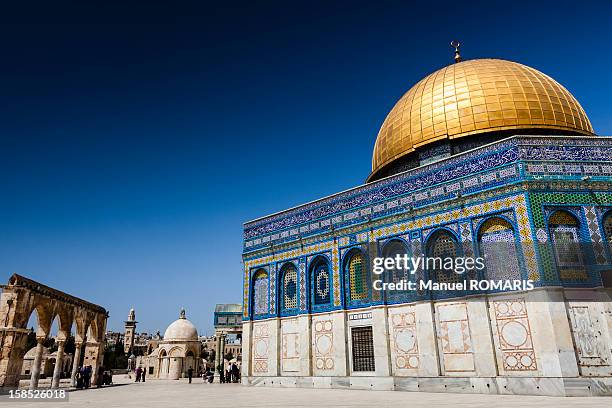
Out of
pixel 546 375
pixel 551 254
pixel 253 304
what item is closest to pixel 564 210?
pixel 551 254

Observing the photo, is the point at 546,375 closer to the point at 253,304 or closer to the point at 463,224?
the point at 463,224

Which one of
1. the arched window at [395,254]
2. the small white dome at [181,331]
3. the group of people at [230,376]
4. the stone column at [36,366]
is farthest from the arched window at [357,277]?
the small white dome at [181,331]

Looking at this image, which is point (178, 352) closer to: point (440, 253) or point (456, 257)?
point (440, 253)

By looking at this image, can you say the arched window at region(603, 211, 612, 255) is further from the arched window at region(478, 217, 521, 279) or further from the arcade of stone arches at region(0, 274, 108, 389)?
the arcade of stone arches at region(0, 274, 108, 389)

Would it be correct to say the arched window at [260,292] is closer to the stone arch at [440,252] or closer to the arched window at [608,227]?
the stone arch at [440,252]

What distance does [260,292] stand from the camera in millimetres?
18578

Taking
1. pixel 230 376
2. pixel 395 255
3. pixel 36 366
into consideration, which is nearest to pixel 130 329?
pixel 230 376

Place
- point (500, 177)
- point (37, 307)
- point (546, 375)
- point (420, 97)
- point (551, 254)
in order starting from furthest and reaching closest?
point (420, 97) → point (37, 307) → point (500, 177) → point (551, 254) → point (546, 375)

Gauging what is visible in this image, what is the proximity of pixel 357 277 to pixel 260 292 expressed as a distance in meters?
4.99

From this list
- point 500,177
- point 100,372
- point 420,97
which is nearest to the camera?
point 500,177

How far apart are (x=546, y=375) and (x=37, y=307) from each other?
626 inches

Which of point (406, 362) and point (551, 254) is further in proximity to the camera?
→ point (406, 362)

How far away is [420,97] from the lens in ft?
59.1

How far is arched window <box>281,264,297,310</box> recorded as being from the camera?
17.3 meters
